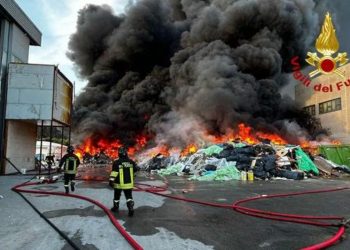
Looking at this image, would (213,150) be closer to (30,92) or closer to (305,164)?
(305,164)

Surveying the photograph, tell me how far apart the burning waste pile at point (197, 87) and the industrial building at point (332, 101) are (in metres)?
1.02

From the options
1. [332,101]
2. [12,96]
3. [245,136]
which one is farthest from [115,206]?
[332,101]

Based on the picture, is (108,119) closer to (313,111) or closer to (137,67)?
(137,67)

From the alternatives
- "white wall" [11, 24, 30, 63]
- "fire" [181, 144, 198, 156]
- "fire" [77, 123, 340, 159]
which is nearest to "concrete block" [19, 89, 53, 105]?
"white wall" [11, 24, 30, 63]

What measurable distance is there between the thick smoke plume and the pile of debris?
238 inches

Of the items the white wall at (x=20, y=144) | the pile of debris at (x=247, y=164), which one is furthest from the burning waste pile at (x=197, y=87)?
the white wall at (x=20, y=144)

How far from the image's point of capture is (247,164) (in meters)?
17.8

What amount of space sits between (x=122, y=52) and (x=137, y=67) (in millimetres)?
2726

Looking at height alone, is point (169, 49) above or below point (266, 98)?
above

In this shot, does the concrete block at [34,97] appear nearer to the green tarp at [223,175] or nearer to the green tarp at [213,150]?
the green tarp at [223,175]

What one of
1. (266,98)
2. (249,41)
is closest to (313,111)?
(266,98)

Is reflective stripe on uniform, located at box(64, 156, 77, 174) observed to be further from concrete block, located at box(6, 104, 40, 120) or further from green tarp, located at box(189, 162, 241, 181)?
green tarp, located at box(189, 162, 241, 181)

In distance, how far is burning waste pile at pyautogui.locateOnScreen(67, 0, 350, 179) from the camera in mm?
22406

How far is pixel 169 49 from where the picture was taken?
40.9 metres
